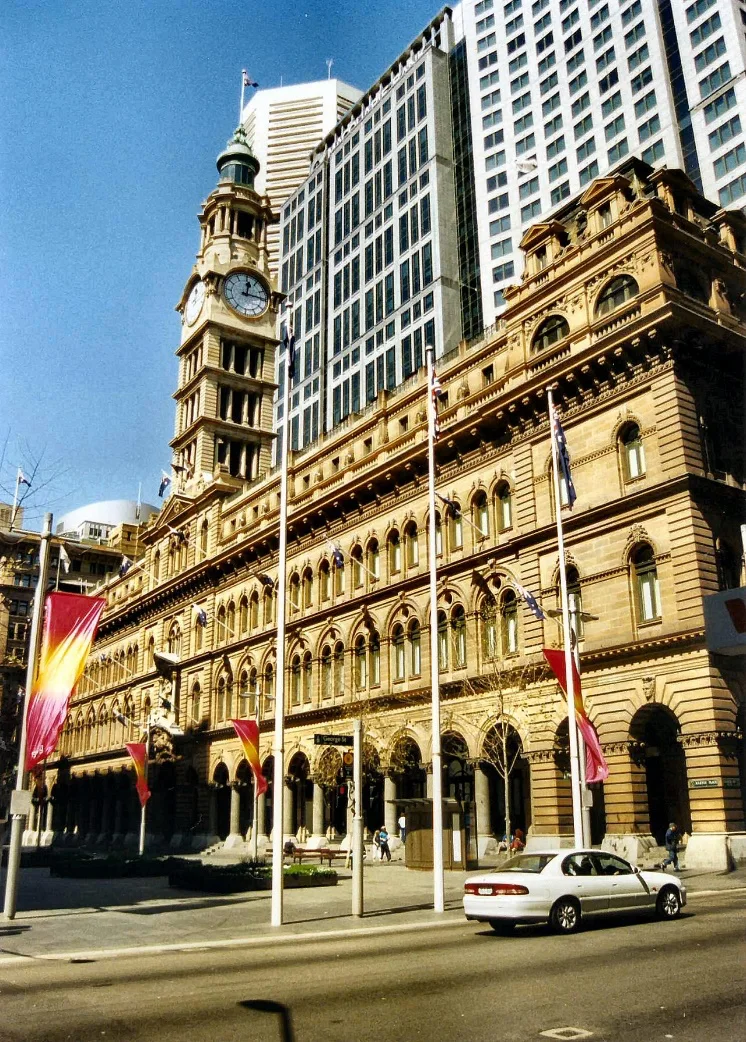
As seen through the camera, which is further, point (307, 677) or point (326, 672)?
point (307, 677)

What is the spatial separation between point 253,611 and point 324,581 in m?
8.70

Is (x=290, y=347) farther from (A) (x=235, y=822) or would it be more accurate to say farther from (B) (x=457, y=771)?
(A) (x=235, y=822)

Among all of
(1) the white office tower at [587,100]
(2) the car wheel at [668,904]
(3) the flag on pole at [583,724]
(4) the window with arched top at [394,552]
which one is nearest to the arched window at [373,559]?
(4) the window with arched top at [394,552]

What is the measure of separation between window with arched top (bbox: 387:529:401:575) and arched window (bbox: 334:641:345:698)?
592 cm

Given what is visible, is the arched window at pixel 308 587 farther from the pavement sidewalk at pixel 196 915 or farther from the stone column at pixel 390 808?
the pavement sidewalk at pixel 196 915

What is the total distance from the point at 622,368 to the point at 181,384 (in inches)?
2429

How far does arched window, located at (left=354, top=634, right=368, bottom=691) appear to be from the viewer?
160 ft

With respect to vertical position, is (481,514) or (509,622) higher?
(481,514)

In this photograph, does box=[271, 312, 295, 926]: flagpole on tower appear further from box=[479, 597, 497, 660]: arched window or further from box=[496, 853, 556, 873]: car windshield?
box=[479, 597, 497, 660]: arched window

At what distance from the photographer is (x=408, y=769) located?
45375 mm

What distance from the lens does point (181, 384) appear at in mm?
90375

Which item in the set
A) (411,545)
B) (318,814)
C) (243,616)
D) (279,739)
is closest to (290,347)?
(279,739)

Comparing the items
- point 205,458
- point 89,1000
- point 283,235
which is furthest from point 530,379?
point 283,235

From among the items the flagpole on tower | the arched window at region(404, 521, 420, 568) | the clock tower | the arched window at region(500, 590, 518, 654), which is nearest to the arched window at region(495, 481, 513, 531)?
the arched window at region(500, 590, 518, 654)
